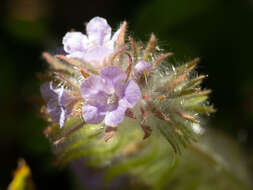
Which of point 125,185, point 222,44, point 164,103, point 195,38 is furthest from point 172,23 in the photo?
point 164,103

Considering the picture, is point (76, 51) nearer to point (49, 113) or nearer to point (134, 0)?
point (49, 113)

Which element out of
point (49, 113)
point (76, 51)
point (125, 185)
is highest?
point (76, 51)

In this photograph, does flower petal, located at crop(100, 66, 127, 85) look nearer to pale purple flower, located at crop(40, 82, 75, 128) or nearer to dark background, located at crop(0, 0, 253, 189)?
pale purple flower, located at crop(40, 82, 75, 128)

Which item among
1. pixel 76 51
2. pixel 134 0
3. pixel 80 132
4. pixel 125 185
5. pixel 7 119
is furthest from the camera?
pixel 134 0

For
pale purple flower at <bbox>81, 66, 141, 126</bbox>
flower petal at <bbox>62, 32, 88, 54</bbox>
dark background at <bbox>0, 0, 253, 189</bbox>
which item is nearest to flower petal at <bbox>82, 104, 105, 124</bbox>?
pale purple flower at <bbox>81, 66, 141, 126</bbox>

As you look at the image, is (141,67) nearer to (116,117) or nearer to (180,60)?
(116,117)

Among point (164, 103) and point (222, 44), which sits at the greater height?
point (222, 44)

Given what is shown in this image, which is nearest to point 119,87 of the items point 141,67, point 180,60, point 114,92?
point 114,92
